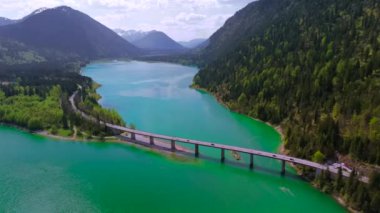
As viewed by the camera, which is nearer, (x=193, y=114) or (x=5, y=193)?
(x=5, y=193)

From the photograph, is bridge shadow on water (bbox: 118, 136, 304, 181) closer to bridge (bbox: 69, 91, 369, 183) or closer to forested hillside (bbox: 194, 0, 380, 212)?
bridge (bbox: 69, 91, 369, 183)

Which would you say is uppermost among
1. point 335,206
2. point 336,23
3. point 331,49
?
point 336,23

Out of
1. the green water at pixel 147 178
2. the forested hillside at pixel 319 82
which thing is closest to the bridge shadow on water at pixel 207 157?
the green water at pixel 147 178

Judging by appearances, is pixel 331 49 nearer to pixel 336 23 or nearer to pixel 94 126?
pixel 336 23

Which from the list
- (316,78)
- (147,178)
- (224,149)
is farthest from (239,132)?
(147,178)

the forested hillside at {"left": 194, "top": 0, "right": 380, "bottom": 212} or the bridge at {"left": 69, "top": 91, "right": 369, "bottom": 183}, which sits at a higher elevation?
the forested hillside at {"left": 194, "top": 0, "right": 380, "bottom": 212}

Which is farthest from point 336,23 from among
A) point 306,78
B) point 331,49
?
point 306,78

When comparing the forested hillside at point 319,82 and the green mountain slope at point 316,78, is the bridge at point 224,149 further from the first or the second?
the green mountain slope at point 316,78

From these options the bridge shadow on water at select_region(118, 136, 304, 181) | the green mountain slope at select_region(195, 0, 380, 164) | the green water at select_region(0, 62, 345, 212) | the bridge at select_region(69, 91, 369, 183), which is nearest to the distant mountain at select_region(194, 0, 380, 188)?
the green mountain slope at select_region(195, 0, 380, 164)
